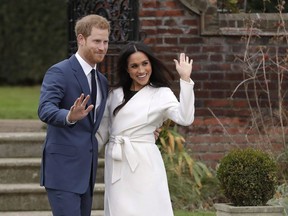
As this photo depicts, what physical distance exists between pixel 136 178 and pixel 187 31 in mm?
4108

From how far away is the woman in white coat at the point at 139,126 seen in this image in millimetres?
7121

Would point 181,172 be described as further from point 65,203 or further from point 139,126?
point 65,203

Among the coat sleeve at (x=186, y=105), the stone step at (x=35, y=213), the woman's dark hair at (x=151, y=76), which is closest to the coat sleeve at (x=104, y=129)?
the woman's dark hair at (x=151, y=76)

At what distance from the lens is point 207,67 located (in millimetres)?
11078

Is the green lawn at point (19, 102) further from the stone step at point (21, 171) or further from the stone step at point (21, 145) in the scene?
the stone step at point (21, 171)

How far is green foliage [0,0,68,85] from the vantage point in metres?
22.6

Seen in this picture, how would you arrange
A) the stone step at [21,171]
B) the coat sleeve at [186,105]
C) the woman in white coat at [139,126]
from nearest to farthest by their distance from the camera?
the coat sleeve at [186,105], the woman in white coat at [139,126], the stone step at [21,171]

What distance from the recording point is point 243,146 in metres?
11.0

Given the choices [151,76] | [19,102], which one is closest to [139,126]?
[151,76]

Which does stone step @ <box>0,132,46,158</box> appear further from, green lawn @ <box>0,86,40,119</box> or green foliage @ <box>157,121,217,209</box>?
green lawn @ <box>0,86,40,119</box>

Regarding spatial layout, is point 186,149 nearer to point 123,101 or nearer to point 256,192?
point 256,192

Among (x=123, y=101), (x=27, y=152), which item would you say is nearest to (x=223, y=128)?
(x=27, y=152)

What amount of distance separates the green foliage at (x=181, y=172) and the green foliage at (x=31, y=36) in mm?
12123

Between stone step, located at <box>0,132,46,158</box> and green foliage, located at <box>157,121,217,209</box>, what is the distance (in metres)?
1.15
